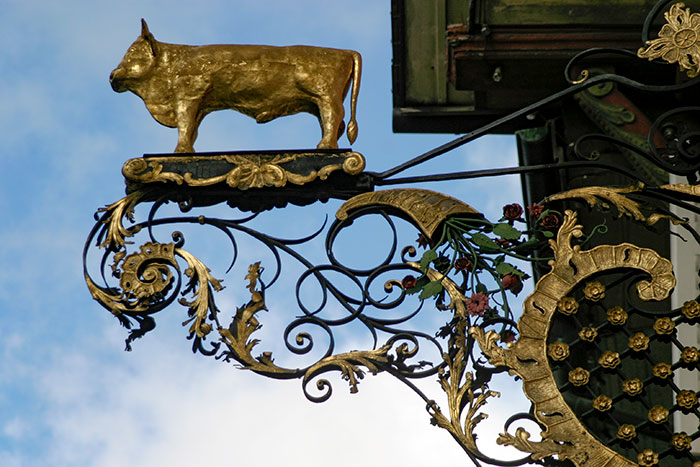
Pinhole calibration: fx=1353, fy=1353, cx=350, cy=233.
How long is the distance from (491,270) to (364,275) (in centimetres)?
49

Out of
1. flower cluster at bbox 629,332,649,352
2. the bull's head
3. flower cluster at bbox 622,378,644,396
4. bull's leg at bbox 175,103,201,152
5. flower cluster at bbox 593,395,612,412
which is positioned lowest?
flower cluster at bbox 593,395,612,412

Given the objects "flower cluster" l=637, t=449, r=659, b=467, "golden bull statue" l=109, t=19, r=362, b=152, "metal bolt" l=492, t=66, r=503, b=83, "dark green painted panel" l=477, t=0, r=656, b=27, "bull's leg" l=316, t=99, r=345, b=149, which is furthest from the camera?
"metal bolt" l=492, t=66, r=503, b=83

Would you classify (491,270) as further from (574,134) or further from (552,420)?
(574,134)

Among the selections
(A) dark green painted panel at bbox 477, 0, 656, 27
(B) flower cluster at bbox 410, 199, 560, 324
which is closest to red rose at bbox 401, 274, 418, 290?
(B) flower cluster at bbox 410, 199, 560, 324

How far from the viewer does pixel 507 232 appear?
17.2 ft

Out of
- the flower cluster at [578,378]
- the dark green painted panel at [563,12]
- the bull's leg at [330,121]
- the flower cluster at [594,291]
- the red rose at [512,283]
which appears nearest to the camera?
the flower cluster at [578,378]

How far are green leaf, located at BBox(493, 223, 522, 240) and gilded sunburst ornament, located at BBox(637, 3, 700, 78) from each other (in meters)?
0.86

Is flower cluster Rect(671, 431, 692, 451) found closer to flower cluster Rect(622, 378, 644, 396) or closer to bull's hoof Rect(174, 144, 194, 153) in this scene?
flower cluster Rect(622, 378, 644, 396)

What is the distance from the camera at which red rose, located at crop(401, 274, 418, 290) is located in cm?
521

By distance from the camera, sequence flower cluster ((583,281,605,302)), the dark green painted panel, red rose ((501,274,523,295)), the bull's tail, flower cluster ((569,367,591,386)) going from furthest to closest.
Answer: the dark green painted panel → the bull's tail → red rose ((501,274,523,295)) → flower cluster ((583,281,605,302)) → flower cluster ((569,367,591,386))

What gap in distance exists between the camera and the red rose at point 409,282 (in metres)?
5.21

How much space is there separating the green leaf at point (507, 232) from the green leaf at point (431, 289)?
0.31m

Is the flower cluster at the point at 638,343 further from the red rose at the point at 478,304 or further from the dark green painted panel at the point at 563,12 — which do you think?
the dark green painted panel at the point at 563,12

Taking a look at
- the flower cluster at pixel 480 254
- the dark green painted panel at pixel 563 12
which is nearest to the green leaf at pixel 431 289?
the flower cluster at pixel 480 254
